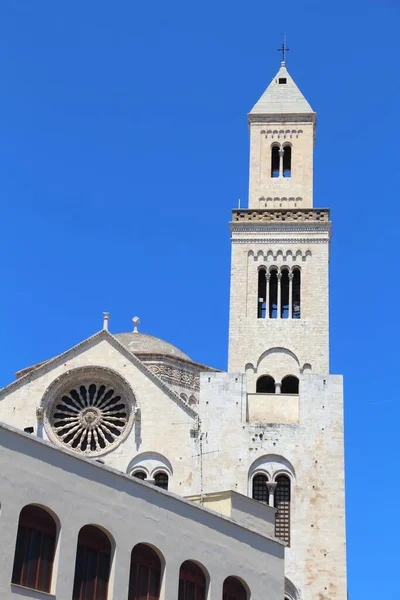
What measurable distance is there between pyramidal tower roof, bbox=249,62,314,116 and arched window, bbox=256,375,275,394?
13316 mm

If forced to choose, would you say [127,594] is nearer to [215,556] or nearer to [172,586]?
[172,586]

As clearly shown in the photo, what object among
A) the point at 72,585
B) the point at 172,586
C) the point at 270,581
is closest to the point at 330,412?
the point at 270,581

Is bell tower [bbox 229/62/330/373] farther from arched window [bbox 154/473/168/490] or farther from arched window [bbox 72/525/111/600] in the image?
arched window [bbox 72/525/111/600]

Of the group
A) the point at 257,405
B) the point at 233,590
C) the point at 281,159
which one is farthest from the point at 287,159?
the point at 233,590

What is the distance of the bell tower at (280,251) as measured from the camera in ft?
145

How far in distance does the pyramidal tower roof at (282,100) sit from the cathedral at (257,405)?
2939mm

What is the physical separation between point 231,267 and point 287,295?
269 cm

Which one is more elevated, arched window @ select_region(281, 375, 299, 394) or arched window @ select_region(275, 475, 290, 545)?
arched window @ select_region(281, 375, 299, 394)

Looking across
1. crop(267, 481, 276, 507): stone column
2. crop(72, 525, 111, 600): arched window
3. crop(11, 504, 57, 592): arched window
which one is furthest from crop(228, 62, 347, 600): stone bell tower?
crop(11, 504, 57, 592): arched window

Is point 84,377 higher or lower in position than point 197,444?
higher

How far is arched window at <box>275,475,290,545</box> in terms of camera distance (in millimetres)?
38625

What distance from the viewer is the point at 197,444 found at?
40.3 m

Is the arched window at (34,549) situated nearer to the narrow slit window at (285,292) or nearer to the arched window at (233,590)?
the arched window at (233,590)

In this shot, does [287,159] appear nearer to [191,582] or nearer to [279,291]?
[279,291]
